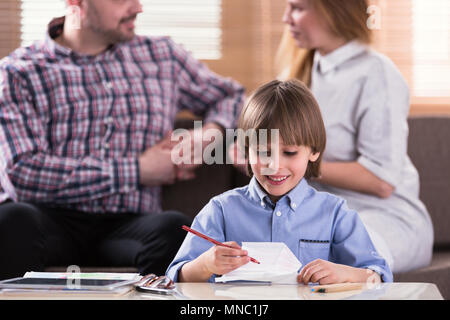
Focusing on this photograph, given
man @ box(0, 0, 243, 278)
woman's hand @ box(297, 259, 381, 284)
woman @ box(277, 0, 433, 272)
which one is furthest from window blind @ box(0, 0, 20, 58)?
woman's hand @ box(297, 259, 381, 284)

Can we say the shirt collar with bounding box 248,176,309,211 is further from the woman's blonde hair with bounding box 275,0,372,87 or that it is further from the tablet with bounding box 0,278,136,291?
the woman's blonde hair with bounding box 275,0,372,87

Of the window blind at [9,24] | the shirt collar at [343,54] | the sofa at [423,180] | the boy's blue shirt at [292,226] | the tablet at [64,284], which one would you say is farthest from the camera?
the window blind at [9,24]

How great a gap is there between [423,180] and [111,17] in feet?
3.61

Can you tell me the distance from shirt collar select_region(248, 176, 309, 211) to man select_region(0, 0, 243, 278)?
1.42ft

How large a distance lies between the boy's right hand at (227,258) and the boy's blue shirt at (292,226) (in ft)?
0.53

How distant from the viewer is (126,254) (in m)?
1.60

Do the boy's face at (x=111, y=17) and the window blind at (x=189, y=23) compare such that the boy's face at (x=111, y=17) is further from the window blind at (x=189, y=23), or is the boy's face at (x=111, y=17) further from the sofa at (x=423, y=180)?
the window blind at (x=189, y=23)

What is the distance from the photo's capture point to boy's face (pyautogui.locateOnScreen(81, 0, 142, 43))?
70.1 inches

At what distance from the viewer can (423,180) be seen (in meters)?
1.98

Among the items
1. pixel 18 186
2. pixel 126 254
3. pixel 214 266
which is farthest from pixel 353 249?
pixel 18 186

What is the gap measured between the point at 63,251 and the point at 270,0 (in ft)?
4.24

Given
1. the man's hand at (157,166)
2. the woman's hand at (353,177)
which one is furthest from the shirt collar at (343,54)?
the man's hand at (157,166)

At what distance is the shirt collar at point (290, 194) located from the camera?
3.87ft
